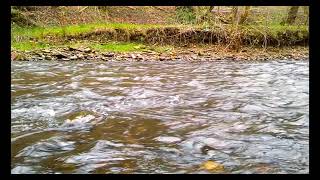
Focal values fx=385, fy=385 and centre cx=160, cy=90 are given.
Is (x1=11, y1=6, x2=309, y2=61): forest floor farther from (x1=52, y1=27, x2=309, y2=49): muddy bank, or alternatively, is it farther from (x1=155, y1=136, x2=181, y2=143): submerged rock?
(x1=155, y1=136, x2=181, y2=143): submerged rock

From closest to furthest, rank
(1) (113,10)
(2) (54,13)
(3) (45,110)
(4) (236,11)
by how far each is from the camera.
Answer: (3) (45,110), (4) (236,11), (2) (54,13), (1) (113,10)

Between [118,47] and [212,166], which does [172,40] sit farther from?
[212,166]

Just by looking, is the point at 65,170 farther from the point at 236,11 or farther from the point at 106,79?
the point at 236,11

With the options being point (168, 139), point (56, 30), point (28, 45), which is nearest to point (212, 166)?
point (168, 139)

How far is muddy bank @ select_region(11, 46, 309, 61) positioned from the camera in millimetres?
15055

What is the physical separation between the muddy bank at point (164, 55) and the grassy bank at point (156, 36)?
2.37 ft

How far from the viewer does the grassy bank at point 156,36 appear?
17641 mm

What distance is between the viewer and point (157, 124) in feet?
17.5

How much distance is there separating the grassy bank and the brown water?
7.51 meters

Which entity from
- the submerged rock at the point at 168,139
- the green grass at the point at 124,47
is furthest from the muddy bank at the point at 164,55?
the submerged rock at the point at 168,139

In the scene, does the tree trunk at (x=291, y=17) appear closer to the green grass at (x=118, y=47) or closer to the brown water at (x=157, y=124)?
the green grass at (x=118, y=47)

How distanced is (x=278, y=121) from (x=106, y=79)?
5.52 m

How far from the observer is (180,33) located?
18234mm
